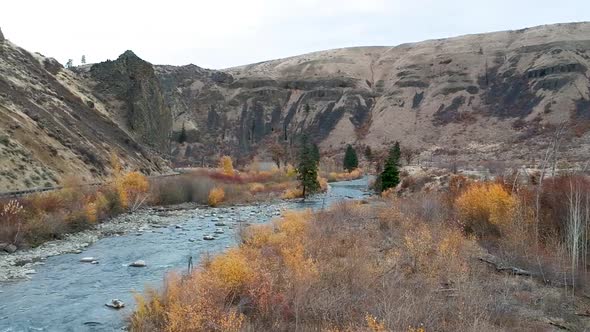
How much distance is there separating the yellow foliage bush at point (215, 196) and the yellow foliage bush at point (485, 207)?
2393 centimetres

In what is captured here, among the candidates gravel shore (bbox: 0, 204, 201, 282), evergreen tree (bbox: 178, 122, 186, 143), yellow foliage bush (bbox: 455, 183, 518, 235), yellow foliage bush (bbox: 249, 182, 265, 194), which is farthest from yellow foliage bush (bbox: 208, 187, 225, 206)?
evergreen tree (bbox: 178, 122, 186, 143)

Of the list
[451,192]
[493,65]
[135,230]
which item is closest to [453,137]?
[493,65]

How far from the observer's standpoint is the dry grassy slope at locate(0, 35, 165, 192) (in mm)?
31719

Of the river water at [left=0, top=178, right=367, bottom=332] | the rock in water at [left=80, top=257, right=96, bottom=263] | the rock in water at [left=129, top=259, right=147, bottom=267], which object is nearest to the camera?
the river water at [left=0, top=178, right=367, bottom=332]

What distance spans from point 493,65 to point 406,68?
24749mm

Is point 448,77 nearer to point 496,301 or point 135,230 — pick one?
point 135,230

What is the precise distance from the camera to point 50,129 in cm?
3966

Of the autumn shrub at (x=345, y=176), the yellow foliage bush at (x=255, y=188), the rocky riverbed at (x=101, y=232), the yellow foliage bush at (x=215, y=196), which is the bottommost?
the autumn shrub at (x=345, y=176)

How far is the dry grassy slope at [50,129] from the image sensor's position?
104ft

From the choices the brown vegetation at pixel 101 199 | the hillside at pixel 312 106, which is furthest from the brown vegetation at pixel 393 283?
the hillside at pixel 312 106

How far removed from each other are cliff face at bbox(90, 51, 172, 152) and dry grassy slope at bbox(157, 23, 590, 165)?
102 ft

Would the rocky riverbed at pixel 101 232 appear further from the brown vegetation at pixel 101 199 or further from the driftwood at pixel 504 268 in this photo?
the driftwood at pixel 504 268

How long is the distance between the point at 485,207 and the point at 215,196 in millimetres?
26102

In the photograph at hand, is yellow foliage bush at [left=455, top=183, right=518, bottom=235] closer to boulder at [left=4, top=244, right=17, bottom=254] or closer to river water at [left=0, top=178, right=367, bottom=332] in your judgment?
river water at [left=0, top=178, right=367, bottom=332]
